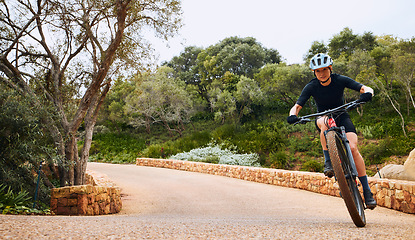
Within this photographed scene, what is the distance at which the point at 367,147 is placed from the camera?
1848 cm

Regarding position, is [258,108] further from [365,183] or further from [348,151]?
[348,151]

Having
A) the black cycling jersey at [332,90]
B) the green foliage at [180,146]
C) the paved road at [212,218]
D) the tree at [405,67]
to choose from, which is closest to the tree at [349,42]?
the tree at [405,67]

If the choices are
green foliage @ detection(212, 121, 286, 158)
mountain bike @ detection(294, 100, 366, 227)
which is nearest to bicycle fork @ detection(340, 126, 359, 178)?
mountain bike @ detection(294, 100, 366, 227)

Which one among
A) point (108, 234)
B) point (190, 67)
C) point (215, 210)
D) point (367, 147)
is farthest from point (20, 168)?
point (190, 67)

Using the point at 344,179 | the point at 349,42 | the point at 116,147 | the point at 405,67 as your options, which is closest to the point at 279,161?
the point at 405,67

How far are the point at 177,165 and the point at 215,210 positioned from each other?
1323 cm

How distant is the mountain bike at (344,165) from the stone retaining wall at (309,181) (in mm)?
3930

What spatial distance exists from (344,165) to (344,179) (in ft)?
1.17

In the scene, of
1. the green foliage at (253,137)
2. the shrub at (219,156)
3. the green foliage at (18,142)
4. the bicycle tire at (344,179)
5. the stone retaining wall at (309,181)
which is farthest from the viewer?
the green foliage at (253,137)

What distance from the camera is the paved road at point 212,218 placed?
3.02 meters

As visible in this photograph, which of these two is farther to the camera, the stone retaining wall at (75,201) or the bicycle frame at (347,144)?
the stone retaining wall at (75,201)

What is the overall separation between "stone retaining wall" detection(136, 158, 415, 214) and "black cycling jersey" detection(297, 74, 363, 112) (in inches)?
157

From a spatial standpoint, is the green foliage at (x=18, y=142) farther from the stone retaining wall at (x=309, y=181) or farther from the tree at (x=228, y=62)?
the tree at (x=228, y=62)

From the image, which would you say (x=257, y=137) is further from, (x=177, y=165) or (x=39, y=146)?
(x=39, y=146)
